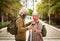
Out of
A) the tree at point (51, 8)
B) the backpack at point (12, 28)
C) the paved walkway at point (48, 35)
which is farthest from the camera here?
the tree at point (51, 8)

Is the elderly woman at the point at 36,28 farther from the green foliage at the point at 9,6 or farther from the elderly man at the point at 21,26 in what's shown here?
the green foliage at the point at 9,6

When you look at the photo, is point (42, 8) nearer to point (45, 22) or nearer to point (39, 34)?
point (45, 22)

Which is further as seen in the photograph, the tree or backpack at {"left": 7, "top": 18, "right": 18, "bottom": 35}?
the tree

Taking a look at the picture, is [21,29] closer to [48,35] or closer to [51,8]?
[48,35]

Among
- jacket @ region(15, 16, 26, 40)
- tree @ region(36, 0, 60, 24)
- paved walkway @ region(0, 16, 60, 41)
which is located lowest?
paved walkway @ region(0, 16, 60, 41)

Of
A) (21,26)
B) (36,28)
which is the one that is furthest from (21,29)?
(36,28)

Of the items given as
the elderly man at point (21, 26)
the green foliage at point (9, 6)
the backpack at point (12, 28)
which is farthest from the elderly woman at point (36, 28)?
the green foliage at point (9, 6)

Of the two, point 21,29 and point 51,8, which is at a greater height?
point 51,8

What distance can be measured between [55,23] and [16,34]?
699mm

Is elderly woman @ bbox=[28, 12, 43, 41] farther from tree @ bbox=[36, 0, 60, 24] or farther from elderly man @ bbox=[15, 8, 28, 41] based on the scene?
tree @ bbox=[36, 0, 60, 24]

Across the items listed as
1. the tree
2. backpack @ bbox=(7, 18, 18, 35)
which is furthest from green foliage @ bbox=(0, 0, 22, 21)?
the tree

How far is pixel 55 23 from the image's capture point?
409cm

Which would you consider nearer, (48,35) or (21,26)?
(21,26)

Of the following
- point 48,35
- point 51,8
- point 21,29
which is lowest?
point 48,35
